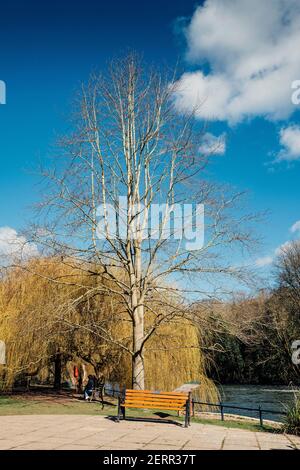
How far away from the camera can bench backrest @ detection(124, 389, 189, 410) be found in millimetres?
9097

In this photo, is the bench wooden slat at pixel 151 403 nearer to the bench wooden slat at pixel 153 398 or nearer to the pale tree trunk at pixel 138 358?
the bench wooden slat at pixel 153 398

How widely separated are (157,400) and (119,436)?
218 cm

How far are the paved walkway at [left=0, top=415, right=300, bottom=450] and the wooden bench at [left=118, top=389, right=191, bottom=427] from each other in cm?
35

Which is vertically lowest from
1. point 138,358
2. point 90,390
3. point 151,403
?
point 90,390

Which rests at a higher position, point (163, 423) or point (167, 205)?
point (167, 205)

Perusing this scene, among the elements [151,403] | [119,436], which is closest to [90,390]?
[151,403]

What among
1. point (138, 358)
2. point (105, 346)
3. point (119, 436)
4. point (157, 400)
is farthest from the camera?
point (105, 346)

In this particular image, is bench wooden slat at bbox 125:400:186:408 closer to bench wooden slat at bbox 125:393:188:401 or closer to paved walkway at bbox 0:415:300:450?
bench wooden slat at bbox 125:393:188:401

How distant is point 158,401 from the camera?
9.28 m

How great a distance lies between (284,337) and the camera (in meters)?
33.4

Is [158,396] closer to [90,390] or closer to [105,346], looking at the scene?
[90,390]
